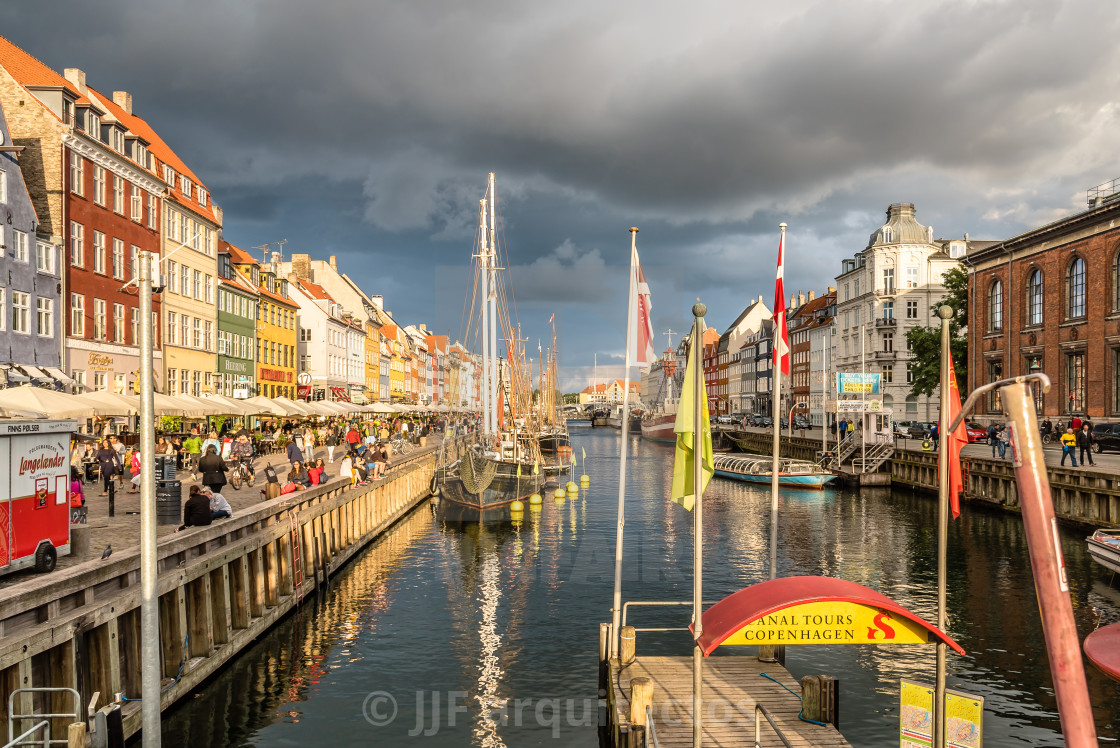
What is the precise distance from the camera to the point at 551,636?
75.0ft

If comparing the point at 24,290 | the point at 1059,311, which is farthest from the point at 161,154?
the point at 1059,311

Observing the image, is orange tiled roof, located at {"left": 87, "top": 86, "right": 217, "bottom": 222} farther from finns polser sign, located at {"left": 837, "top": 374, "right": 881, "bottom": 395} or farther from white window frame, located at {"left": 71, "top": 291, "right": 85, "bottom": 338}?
finns polser sign, located at {"left": 837, "top": 374, "right": 881, "bottom": 395}

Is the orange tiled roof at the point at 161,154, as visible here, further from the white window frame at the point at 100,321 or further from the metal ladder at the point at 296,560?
the metal ladder at the point at 296,560

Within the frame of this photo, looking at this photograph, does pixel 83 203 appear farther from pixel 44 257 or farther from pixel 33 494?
pixel 33 494

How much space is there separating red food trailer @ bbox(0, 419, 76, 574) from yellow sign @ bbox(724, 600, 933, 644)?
1265 cm

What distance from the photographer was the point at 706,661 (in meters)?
16.5

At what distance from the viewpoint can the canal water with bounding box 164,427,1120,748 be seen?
55.0ft

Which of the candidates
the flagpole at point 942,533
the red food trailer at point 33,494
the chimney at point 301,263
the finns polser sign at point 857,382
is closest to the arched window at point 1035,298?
the finns polser sign at point 857,382

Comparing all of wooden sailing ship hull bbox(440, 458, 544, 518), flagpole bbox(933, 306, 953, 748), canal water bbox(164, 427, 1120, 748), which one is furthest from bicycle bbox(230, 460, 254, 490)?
flagpole bbox(933, 306, 953, 748)

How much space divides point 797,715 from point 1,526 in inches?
554

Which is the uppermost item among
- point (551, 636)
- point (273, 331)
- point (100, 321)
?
point (273, 331)

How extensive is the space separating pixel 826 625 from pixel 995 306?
70167 millimetres

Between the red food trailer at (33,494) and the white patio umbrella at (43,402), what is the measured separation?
19.2 feet

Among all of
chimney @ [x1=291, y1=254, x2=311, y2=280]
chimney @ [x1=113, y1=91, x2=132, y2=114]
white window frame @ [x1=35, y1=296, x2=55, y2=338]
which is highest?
chimney @ [x1=113, y1=91, x2=132, y2=114]
